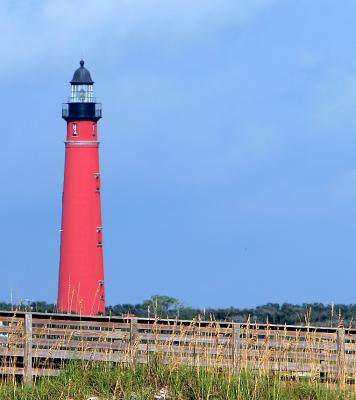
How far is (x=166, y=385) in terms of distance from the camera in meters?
15.0

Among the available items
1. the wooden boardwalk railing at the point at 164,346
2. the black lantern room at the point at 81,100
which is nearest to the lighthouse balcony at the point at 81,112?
the black lantern room at the point at 81,100

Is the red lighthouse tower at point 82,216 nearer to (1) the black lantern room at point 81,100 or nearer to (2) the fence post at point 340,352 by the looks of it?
(1) the black lantern room at point 81,100

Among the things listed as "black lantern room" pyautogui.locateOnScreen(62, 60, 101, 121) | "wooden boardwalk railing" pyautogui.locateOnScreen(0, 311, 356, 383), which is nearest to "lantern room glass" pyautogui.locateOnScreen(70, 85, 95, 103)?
"black lantern room" pyautogui.locateOnScreen(62, 60, 101, 121)

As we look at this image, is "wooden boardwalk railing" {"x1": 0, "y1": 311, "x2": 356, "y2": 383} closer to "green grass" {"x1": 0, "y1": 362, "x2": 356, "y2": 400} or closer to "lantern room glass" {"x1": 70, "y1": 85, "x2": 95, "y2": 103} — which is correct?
"green grass" {"x1": 0, "y1": 362, "x2": 356, "y2": 400}

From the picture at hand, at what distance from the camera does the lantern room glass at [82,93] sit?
62719 millimetres

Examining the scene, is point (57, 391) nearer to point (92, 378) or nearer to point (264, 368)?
point (92, 378)

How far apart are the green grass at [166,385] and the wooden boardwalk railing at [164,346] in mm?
328

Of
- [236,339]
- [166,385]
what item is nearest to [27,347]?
[236,339]

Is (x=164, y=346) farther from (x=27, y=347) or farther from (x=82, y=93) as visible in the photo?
(x=82, y=93)

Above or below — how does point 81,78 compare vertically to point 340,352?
above

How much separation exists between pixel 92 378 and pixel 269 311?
3502 centimetres

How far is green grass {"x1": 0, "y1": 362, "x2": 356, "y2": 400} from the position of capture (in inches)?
579

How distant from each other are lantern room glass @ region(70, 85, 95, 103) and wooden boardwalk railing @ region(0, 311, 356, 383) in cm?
4270

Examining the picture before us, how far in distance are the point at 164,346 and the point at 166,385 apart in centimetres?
292
